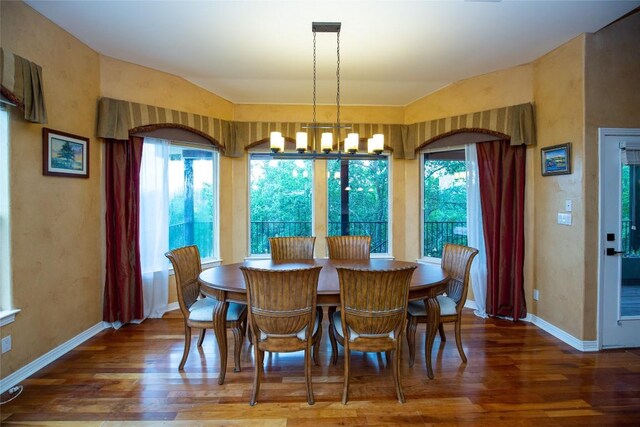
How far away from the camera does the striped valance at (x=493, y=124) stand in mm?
3387

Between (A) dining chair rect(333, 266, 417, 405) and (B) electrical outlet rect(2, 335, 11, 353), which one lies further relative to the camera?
(B) electrical outlet rect(2, 335, 11, 353)

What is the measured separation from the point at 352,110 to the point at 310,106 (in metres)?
0.60

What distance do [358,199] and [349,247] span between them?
128 centimetres

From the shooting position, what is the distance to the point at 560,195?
3102mm

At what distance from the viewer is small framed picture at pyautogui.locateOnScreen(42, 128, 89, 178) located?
2625mm

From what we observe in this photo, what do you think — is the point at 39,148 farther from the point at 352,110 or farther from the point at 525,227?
the point at 525,227

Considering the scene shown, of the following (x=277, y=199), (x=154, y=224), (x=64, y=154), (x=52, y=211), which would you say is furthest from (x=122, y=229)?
(x=277, y=199)

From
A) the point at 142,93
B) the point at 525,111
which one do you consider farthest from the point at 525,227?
the point at 142,93

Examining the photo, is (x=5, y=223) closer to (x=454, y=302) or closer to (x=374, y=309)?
(x=374, y=309)

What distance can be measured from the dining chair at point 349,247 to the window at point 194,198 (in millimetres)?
1766

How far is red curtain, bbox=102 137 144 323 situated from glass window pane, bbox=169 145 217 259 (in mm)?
518

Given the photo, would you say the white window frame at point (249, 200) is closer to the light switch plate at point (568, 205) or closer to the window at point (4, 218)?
the window at point (4, 218)

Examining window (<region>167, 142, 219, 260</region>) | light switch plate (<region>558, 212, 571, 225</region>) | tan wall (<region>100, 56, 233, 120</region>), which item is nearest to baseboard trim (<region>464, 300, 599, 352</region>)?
light switch plate (<region>558, 212, 571, 225</region>)

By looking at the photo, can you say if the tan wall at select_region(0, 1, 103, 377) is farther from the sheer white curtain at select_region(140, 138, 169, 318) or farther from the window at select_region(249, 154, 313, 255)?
the window at select_region(249, 154, 313, 255)
